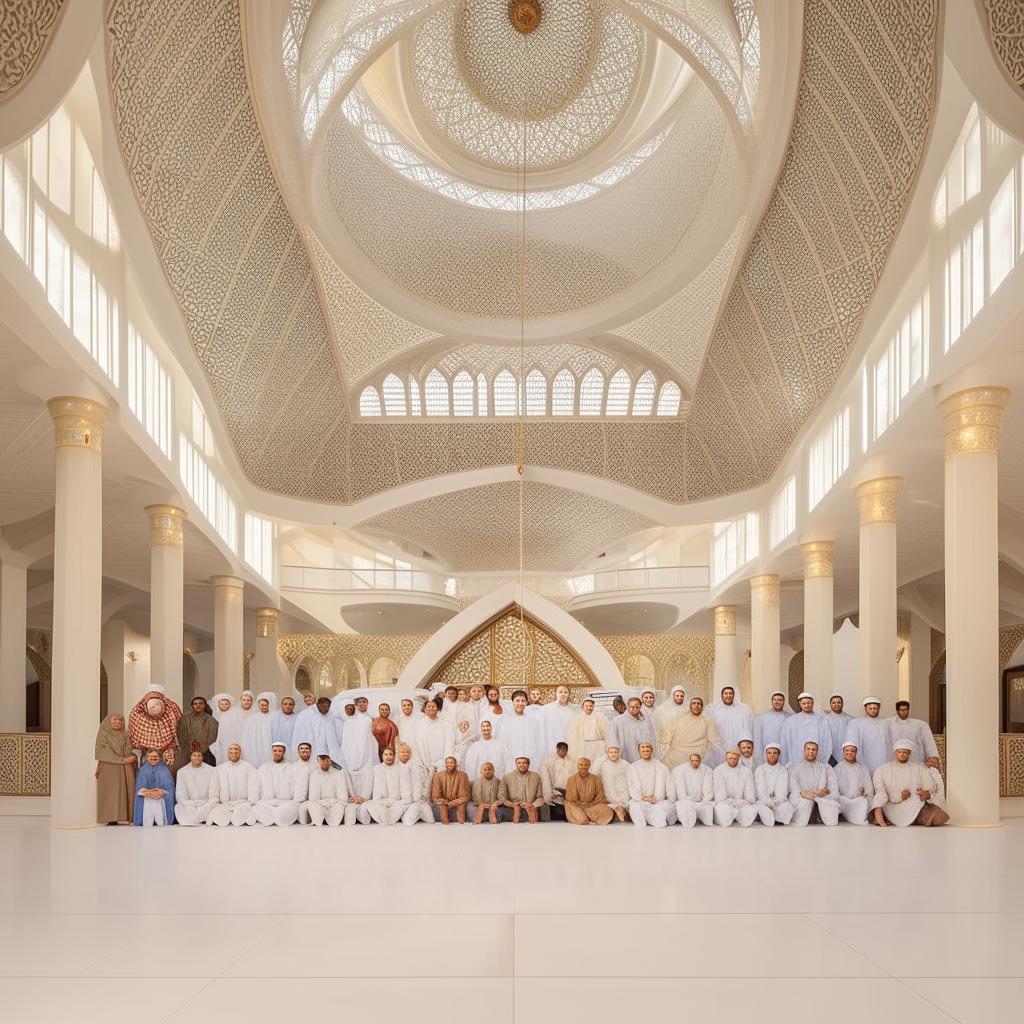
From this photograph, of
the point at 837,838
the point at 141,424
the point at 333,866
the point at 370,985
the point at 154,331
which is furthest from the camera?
the point at 154,331

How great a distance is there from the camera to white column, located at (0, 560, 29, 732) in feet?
52.4

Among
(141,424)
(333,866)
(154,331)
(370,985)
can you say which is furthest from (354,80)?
(370,985)

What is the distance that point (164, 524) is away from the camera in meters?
13.4

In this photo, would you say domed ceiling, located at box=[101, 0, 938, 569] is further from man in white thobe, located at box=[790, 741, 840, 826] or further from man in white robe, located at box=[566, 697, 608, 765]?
man in white robe, located at box=[566, 697, 608, 765]

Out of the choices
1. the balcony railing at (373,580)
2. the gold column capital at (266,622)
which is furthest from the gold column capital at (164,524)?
the balcony railing at (373,580)

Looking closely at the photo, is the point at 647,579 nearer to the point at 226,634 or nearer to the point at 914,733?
the point at 226,634

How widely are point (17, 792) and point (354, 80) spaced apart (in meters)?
8.62

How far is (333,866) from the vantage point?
21.7 ft

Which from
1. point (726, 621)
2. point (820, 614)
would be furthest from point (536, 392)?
point (820, 614)

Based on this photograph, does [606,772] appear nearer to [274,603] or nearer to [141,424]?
[141,424]

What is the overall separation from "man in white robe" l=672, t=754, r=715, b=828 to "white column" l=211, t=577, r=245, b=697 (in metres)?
10.6

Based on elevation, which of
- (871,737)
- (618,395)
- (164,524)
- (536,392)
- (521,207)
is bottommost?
(871,737)

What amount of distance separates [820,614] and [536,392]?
692cm

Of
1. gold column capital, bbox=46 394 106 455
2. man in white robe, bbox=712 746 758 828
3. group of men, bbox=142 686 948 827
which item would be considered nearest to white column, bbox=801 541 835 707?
group of men, bbox=142 686 948 827
